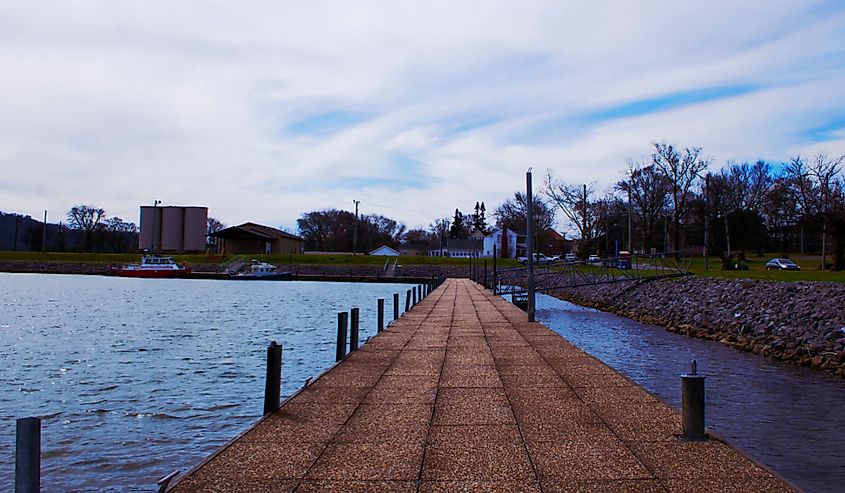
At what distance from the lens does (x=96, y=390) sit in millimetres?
13820

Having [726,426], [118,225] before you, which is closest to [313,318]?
[726,426]

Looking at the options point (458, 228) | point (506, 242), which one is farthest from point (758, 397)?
point (458, 228)

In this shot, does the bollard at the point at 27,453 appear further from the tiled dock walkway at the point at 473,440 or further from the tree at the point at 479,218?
the tree at the point at 479,218

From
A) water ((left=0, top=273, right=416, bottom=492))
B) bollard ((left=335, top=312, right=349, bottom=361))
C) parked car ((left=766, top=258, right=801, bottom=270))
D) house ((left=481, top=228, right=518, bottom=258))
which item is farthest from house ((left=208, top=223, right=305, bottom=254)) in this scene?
bollard ((left=335, top=312, right=349, bottom=361))

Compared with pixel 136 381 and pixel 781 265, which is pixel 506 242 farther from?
pixel 136 381

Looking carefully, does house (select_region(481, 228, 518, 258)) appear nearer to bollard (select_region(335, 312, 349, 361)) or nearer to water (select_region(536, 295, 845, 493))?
Result: water (select_region(536, 295, 845, 493))

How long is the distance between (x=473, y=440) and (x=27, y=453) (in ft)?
12.7

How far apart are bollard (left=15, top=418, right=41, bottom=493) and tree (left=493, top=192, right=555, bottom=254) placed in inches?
3185

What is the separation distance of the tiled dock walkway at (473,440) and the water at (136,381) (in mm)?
2086

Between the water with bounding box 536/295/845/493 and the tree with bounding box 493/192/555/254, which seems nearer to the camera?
the water with bounding box 536/295/845/493

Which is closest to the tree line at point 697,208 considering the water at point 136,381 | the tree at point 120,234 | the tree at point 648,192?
the tree at point 648,192

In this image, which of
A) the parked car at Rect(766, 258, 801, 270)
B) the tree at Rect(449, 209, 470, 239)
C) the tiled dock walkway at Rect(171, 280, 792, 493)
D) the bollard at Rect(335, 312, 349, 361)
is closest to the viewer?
the tiled dock walkway at Rect(171, 280, 792, 493)

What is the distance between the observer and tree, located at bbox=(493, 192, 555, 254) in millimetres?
94438

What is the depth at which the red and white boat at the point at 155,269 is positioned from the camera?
7600 cm
